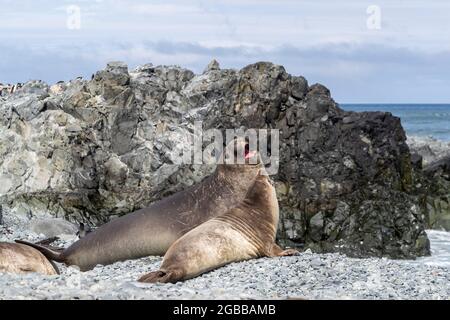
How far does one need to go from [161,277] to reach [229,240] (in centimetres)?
144

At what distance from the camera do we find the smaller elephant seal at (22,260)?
9.20 meters

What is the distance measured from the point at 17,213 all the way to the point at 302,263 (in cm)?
1279

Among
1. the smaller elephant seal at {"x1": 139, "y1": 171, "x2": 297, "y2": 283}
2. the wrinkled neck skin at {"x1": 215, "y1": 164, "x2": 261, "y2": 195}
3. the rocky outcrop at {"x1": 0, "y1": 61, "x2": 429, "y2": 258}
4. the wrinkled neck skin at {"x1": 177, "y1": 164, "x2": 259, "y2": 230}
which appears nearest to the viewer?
the smaller elephant seal at {"x1": 139, "y1": 171, "x2": 297, "y2": 283}

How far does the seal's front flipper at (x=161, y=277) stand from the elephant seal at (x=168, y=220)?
222 centimetres

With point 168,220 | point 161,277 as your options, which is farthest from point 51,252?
point 161,277

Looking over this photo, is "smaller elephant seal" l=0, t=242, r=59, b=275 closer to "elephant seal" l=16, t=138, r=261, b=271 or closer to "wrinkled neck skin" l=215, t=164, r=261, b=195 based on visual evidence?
Answer: "elephant seal" l=16, t=138, r=261, b=271

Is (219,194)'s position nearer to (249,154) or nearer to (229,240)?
(249,154)

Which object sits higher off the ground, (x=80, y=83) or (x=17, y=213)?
(x=80, y=83)

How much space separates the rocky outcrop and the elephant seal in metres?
8.57

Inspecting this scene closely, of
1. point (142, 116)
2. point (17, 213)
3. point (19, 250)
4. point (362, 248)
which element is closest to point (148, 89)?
point (142, 116)

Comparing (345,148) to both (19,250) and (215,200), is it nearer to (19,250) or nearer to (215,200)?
(215,200)

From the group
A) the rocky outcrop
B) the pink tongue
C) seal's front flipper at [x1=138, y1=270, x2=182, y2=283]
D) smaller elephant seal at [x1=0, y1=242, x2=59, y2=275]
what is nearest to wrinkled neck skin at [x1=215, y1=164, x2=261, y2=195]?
the pink tongue

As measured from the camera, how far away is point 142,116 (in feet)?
79.4

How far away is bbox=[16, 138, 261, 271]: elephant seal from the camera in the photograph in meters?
11.2
